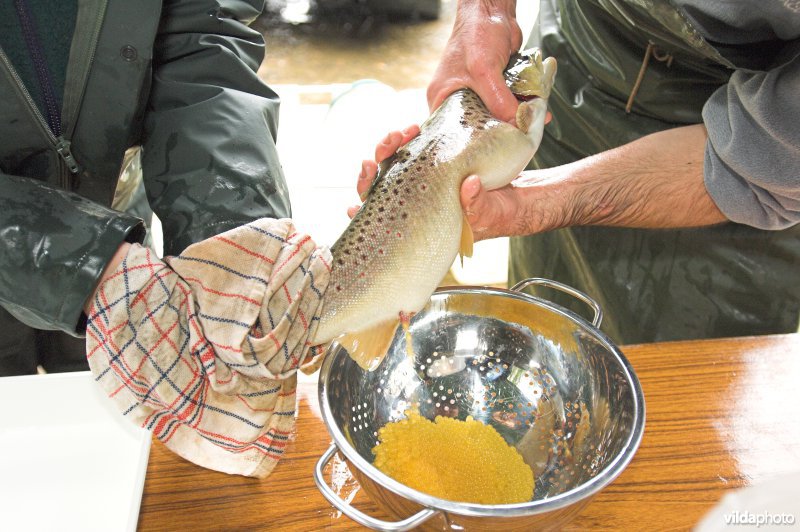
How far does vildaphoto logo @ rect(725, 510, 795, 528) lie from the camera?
1.31ft

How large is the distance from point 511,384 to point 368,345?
0.79 feet

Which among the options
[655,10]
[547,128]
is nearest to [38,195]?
[655,10]

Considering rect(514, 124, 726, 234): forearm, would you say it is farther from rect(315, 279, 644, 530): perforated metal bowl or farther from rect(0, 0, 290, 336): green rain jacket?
rect(0, 0, 290, 336): green rain jacket

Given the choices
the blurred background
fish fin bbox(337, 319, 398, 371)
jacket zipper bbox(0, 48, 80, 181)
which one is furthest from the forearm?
the blurred background

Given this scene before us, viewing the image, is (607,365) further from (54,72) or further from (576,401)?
(54,72)

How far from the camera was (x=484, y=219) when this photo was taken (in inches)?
42.0

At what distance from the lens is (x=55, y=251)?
0.85m

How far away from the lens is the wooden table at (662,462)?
84 centimetres

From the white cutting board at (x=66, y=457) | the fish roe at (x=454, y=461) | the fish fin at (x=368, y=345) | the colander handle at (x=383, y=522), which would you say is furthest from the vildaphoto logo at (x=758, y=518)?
the white cutting board at (x=66, y=457)

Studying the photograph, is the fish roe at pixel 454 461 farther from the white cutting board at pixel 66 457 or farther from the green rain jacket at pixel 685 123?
the green rain jacket at pixel 685 123

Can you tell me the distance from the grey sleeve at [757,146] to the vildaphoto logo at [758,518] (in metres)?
0.70

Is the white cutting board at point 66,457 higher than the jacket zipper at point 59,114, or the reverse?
the jacket zipper at point 59,114

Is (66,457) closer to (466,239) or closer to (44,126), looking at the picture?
(44,126)

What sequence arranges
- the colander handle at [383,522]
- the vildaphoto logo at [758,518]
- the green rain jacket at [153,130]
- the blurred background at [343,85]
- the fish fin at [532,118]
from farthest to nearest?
the blurred background at [343,85]
the fish fin at [532,118]
the green rain jacket at [153,130]
the colander handle at [383,522]
the vildaphoto logo at [758,518]
